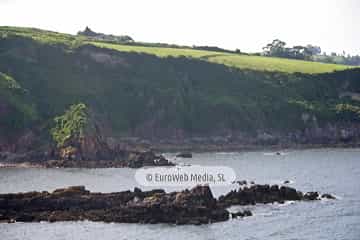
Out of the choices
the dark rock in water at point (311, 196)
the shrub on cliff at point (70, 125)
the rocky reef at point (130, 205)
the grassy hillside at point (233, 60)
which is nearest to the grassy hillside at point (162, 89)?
the grassy hillside at point (233, 60)

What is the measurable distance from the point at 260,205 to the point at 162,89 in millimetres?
82282

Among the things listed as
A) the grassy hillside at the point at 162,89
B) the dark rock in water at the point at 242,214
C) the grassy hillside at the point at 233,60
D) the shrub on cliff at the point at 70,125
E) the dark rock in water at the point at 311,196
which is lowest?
the dark rock in water at the point at 242,214

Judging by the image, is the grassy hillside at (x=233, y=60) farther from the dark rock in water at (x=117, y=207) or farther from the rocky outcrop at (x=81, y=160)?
the dark rock in water at (x=117, y=207)

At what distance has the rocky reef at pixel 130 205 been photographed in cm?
8319

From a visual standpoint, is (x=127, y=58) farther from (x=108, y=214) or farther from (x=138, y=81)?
(x=108, y=214)

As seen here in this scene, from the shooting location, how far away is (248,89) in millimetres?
179250

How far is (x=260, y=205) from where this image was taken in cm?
9112

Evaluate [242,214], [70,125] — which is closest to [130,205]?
[242,214]

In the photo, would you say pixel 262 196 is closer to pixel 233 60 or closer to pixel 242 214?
pixel 242 214

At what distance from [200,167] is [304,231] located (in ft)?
143

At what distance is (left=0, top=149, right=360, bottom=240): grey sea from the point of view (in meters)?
78.0

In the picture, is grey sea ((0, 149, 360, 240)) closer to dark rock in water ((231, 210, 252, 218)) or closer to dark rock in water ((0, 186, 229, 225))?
dark rock in water ((231, 210, 252, 218))

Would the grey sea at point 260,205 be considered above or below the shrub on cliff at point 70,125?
below

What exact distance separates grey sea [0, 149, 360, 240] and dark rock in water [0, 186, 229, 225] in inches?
62.4
